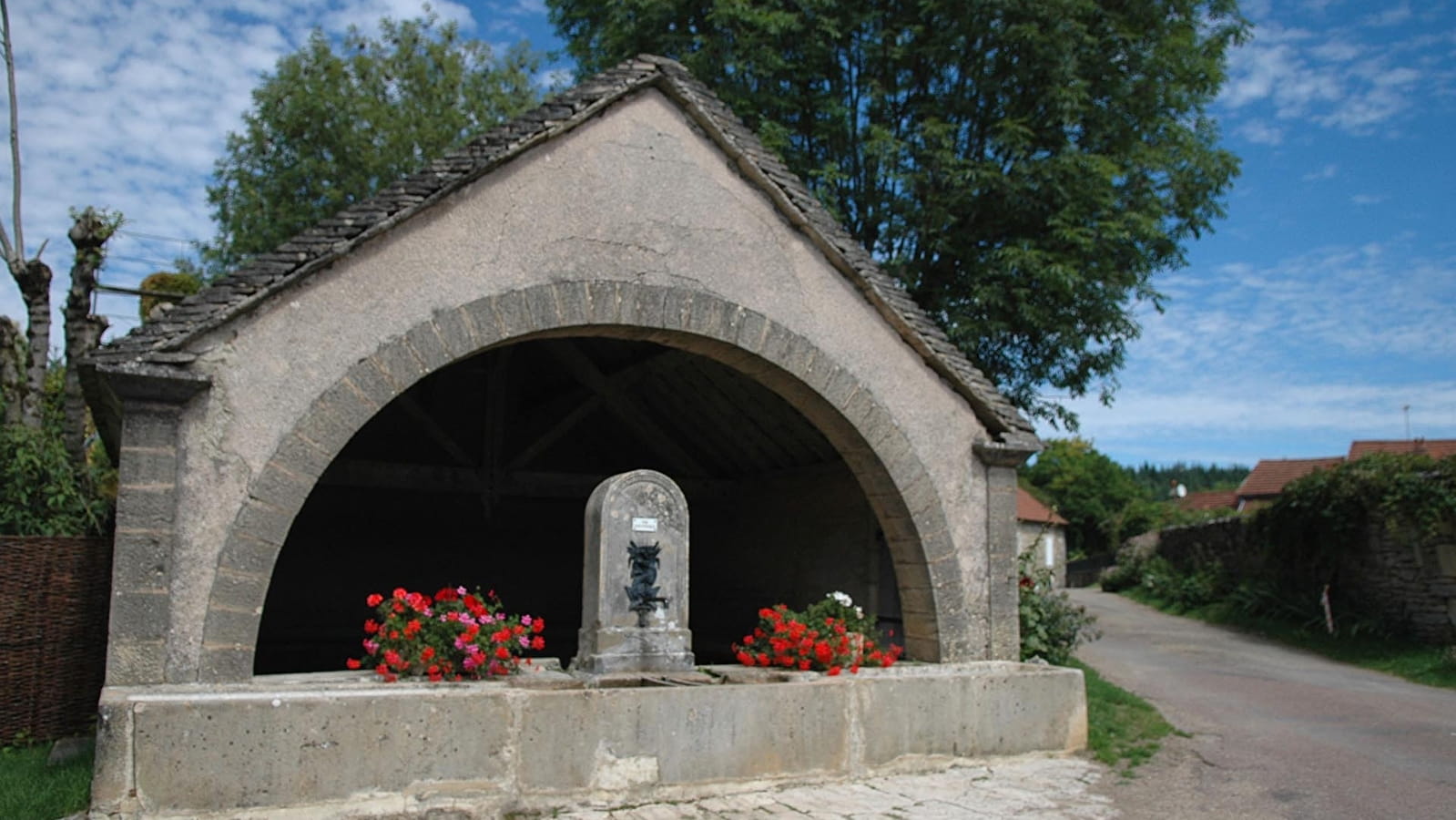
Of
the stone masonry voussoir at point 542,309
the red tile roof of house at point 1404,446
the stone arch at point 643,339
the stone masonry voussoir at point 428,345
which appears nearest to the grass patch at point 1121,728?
the stone arch at point 643,339

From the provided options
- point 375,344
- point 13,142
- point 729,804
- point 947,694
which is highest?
point 13,142

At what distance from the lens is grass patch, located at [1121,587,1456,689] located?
11602 mm

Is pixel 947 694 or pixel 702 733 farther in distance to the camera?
pixel 947 694

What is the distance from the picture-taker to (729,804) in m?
6.04

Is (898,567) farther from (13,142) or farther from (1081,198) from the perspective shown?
(13,142)

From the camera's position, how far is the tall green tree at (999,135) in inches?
481

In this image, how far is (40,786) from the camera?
228 inches

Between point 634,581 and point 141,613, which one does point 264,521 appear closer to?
point 141,613

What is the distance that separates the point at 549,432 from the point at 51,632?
4575mm

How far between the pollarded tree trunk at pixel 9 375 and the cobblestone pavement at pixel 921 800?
704cm

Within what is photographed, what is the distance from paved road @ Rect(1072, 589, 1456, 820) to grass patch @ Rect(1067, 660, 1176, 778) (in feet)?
0.52

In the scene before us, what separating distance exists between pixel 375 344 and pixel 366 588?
6.24 metres

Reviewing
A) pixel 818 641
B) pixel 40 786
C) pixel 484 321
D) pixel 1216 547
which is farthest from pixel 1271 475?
pixel 40 786

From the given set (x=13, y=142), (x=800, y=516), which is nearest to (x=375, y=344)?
(x=800, y=516)
